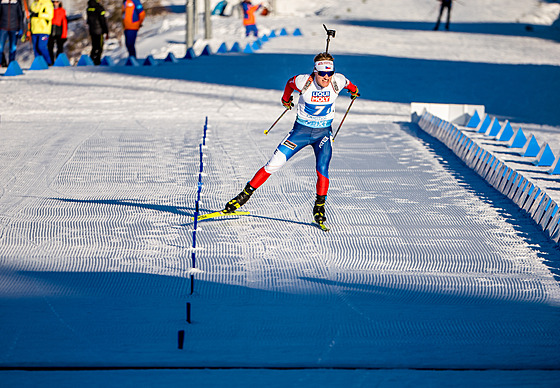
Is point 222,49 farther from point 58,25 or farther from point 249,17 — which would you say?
point 58,25

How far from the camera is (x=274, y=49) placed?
2281cm

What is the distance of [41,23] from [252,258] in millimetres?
12242

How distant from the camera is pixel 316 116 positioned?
743cm

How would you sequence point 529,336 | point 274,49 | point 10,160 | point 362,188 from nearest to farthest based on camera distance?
point 529,336 < point 362,188 < point 10,160 < point 274,49

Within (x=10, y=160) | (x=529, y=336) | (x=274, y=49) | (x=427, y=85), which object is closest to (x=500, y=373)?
(x=529, y=336)

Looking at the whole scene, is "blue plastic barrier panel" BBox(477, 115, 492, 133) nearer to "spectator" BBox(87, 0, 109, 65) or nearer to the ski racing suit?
the ski racing suit

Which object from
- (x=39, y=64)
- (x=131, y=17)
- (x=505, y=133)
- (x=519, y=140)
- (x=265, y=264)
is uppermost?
(x=265, y=264)

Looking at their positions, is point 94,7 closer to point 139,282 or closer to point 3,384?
point 139,282

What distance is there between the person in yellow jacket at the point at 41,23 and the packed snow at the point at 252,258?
2.84 m

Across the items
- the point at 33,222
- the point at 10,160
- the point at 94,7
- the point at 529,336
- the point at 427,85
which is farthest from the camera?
the point at 94,7

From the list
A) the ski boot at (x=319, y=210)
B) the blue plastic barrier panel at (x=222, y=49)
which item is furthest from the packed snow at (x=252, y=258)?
the blue plastic barrier panel at (x=222, y=49)

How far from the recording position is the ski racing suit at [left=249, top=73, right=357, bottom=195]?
7.38 m

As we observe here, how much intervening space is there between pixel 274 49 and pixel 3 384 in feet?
62.5

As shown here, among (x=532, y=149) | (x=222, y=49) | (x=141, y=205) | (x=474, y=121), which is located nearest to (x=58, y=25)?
(x=222, y=49)
